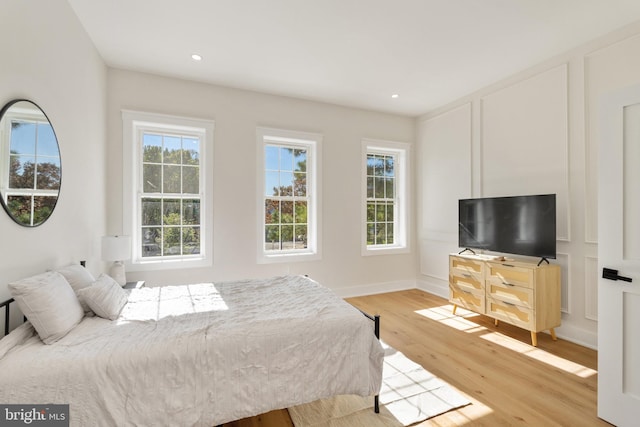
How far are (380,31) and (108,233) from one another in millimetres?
3748

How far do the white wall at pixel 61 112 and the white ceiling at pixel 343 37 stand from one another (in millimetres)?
391

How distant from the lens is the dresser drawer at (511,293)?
10.0 feet

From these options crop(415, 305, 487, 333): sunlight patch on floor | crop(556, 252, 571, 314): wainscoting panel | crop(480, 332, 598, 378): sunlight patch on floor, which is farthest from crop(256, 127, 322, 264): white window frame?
crop(556, 252, 571, 314): wainscoting panel

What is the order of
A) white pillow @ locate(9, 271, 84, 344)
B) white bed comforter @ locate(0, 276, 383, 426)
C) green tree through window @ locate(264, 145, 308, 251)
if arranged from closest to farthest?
white bed comforter @ locate(0, 276, 383, 426) → white pillow @ locate(9, 271, 84, 344) → green tree through window @ locate(264, 145, 308, 251)

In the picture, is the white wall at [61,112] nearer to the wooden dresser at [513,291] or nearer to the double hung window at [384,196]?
the double hung window at [384,196]

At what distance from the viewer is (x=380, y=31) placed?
2.81m

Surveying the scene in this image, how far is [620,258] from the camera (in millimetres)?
1899

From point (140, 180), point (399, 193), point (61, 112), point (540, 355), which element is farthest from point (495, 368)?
point (140, 180)

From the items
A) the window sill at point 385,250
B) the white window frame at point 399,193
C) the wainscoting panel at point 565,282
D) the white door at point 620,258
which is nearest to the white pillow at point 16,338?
the white door at point 620,258

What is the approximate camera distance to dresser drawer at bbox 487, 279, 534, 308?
3057 mm

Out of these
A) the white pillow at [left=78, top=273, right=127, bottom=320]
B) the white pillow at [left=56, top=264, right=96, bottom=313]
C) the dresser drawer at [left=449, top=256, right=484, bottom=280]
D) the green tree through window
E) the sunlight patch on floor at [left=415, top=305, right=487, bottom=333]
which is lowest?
the sunlight patch on floor at [left=415, top=305, right=487, bottom=333]

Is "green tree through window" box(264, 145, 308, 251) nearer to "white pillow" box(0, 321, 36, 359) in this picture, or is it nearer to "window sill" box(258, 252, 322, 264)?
"window sill" box(258, 252, 322, 264)

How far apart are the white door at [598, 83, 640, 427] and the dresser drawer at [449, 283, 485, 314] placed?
1.59 metres

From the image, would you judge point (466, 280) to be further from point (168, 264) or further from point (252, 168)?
point (168, 264)
